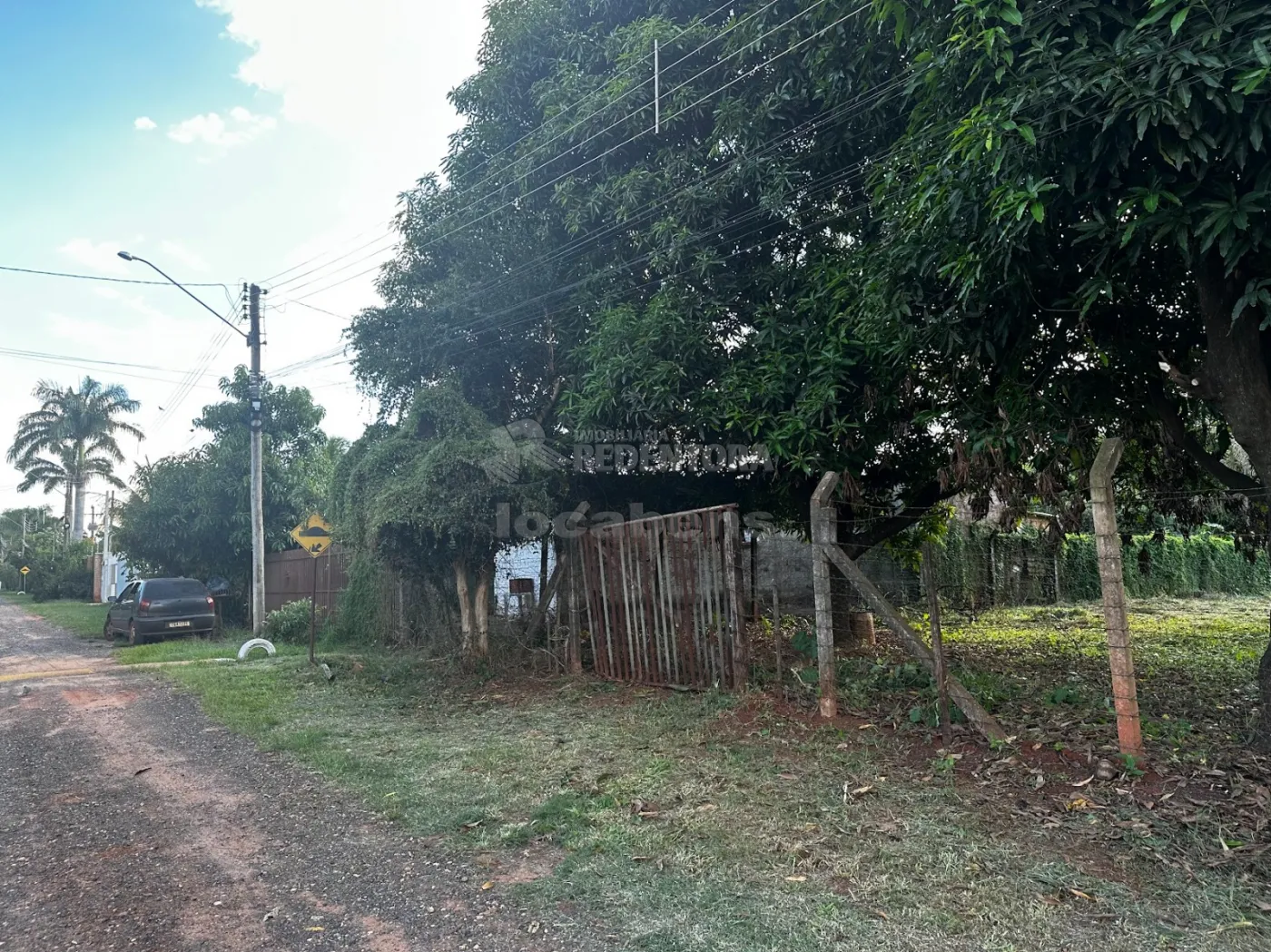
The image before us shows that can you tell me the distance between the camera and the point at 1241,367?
5.14 meters

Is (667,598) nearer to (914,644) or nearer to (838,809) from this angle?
(914,644)

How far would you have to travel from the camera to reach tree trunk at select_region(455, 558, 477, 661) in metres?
10.4

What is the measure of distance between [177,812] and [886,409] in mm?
6305

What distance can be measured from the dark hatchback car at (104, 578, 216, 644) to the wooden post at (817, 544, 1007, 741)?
47.0 ft

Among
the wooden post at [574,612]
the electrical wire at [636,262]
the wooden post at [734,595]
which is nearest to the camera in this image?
the wooden post at [734,595]

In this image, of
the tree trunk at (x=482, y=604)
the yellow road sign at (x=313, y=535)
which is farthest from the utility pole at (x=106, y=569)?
the tree trunk at (x=482, y=604)

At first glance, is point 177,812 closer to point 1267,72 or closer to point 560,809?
point 560,809

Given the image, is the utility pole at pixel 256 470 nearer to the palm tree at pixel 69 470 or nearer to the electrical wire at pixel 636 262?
the electrical wire at pixel 636 262

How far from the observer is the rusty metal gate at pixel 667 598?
7520 millimetres

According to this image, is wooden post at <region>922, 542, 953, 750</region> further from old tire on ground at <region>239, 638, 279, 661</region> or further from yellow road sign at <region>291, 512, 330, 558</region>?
old tire on ground at <region>239, 638, 279, 661</region>

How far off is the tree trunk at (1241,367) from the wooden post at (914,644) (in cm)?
156

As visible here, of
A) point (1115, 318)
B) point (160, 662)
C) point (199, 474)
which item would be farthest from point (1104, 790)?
point (199, 474)

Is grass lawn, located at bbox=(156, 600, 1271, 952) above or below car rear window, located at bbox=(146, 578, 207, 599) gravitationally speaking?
below

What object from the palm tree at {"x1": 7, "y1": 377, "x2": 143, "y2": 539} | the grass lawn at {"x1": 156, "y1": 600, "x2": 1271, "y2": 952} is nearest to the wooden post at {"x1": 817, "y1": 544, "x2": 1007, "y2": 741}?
the grass lawn at {"x1": 156, "y1": 600, "x2": 1271, "y2": 952}
